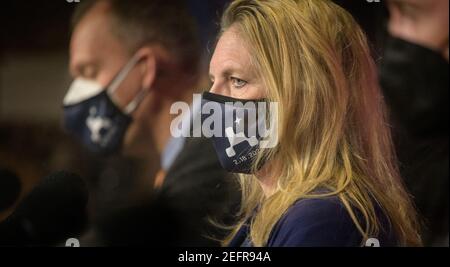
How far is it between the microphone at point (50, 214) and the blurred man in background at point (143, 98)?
98mm

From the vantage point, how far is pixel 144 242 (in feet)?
6.54

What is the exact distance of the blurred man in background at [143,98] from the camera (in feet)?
6.46

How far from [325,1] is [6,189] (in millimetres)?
1104

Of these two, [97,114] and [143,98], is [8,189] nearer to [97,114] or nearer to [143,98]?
[97,114]

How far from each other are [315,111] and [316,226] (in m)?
0.33

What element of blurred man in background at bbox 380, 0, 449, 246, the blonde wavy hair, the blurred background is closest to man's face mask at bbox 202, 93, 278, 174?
the blonde wavy hair

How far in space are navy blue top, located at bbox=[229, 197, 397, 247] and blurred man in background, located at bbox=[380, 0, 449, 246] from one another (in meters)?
0.25

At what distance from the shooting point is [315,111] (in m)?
1.89

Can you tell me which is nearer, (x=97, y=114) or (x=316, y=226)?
(x=316, y=226)

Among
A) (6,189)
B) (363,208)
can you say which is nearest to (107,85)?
(6,189)

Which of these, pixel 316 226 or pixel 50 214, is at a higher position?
pixel 50 214

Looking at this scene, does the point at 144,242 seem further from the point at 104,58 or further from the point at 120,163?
the point at 104,58

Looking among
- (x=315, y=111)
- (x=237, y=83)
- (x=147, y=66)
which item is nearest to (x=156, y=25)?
(x=147, y=66)

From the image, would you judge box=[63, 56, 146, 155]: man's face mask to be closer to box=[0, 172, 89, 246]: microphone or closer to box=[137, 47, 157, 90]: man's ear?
box=[137, 47, 157, 90]: man's ear
